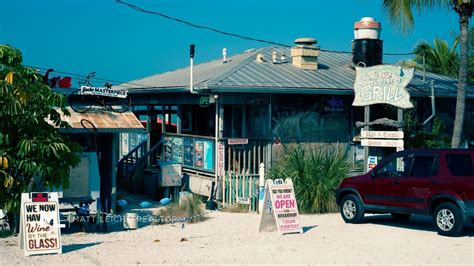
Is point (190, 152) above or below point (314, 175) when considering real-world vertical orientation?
above

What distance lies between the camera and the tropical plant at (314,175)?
1795 cm

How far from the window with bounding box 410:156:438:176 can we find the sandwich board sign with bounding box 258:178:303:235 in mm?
2629

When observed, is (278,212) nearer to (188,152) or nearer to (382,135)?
(382,135)

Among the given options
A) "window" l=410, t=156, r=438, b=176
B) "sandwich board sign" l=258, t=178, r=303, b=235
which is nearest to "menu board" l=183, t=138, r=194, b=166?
"sandwich board sign" l=258, t=178, r=303, b=235

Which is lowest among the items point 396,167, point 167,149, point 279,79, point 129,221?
point 129,221

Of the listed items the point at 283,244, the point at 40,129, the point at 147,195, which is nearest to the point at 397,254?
the point at 283,244

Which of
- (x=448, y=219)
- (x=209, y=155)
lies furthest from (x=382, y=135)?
(x=209, y=155)

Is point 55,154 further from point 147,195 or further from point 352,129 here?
point 352,129

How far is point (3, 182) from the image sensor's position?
45.0 ft

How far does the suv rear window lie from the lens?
14.2 m

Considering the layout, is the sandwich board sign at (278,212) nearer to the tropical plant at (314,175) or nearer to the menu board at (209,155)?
the tropical plant at (314,175)

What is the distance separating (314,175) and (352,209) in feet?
6.79

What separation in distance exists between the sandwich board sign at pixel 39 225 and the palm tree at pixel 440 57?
25223 mm

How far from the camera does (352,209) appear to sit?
1633cm
